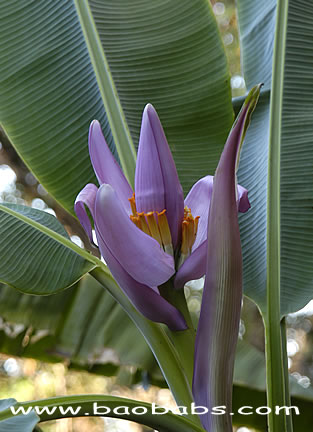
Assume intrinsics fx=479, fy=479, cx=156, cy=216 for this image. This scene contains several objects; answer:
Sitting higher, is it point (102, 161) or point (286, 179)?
point (286, 179)

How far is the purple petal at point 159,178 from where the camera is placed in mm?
474

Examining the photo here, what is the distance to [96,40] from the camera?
0.74 m

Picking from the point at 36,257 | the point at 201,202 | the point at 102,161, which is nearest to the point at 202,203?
the point at 201,202

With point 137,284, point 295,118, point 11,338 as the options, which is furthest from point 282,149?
point 11,338

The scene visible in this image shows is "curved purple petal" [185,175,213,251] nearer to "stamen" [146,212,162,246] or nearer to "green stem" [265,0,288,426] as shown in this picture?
"stamen" [146,212,162,246]

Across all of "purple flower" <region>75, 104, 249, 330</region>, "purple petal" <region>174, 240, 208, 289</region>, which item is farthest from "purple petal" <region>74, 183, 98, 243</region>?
"purple petal" <region>174, 240, 208, 289</region>

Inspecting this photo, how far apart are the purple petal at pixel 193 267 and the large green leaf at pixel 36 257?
0.51 ft

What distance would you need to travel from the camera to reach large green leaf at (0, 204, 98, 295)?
0.58 meters

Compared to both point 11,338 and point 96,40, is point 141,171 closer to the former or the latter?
point 96,40

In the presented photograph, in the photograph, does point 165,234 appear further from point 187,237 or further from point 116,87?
point 116,87

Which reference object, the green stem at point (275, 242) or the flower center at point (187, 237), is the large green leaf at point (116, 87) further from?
the flower center at point (187, 237)

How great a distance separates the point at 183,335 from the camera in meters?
0.48

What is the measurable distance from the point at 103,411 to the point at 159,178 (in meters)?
0.23

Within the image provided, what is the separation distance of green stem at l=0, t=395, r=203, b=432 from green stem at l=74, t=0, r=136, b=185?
0.31m
